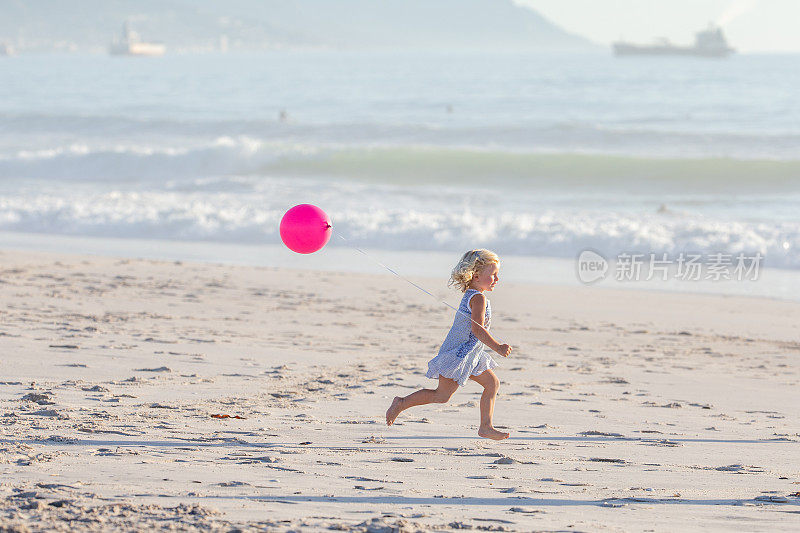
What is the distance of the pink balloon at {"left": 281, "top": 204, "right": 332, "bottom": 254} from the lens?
5.54 meters

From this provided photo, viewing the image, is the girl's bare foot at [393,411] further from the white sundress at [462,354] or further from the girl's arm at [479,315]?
the girl's arm at [479,315]

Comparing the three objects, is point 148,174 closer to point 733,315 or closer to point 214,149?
point 214,149

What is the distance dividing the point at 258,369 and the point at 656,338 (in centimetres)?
343

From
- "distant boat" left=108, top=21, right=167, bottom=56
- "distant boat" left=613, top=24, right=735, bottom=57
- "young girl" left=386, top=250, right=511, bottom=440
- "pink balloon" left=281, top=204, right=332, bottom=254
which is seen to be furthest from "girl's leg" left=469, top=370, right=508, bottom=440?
"distant boat" left=108, top=21, right=167, bottom=56

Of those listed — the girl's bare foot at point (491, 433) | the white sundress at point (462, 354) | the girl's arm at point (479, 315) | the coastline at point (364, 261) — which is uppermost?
the coastline at point (364, 261)

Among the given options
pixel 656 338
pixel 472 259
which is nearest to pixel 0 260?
pixel 656 338

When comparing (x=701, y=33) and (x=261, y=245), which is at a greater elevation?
(x=701, y=33)

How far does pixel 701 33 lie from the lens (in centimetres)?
8831

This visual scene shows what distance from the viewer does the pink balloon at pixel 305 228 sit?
5535mm

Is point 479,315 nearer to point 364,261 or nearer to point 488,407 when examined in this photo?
point 488,407

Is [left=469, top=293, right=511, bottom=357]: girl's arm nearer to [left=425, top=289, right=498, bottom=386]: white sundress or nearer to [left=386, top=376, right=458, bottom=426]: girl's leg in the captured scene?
[left=425, top=289, right=498, bottom=386]: white sundress

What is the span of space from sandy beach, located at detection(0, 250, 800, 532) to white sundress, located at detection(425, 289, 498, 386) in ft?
1.04

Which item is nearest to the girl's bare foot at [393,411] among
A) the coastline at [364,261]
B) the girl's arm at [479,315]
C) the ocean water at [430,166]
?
Result: the girl's arm at [479,315]

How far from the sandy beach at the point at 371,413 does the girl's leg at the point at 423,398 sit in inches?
5.5
